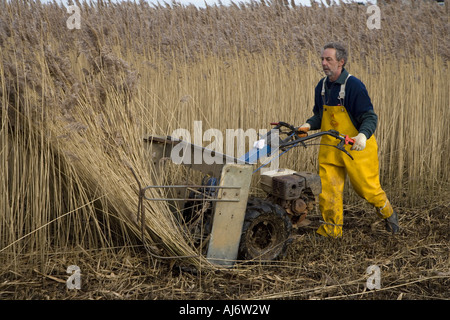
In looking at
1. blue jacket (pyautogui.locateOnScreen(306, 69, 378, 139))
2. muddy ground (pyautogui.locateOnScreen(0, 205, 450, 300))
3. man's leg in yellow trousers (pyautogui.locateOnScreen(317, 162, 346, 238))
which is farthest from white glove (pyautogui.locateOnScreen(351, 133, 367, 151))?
muddy ground (pyautogui.locateOnScreen(0, 205, 450, 300))

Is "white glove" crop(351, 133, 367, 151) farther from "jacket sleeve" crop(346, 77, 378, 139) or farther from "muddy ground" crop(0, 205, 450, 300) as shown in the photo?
"muddy ground" crop(0, 205, 450, 300)

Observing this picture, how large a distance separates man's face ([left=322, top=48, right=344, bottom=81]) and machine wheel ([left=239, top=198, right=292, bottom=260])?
995 millimetres

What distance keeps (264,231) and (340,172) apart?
2.56ft

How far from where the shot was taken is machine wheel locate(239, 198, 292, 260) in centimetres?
254

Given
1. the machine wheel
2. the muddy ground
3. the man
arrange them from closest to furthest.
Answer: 1. the muddy ground
2. the machine wheel
3. the man

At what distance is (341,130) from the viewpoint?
298 centimetres

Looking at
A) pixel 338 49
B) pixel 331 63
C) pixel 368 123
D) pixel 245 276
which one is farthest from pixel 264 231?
pixel 338 49

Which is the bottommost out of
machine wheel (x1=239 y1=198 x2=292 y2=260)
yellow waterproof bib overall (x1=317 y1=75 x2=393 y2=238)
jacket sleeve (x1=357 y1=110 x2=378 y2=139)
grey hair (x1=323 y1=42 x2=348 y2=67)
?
machine wheel (x1=239 y1=198 x2=292 y2=260)

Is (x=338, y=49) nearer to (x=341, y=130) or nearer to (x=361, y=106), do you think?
(x=361, y=106)

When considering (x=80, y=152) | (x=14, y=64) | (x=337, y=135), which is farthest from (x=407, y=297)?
(x=14, y=64)

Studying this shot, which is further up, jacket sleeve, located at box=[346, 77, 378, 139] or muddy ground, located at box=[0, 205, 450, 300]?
jacket sleeve, located at box=[346, 77, 378, 139]

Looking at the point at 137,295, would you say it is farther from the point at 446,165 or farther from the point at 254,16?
the point at 254,16

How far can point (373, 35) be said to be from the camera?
4.79 meters

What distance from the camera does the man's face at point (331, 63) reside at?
2.91 m
